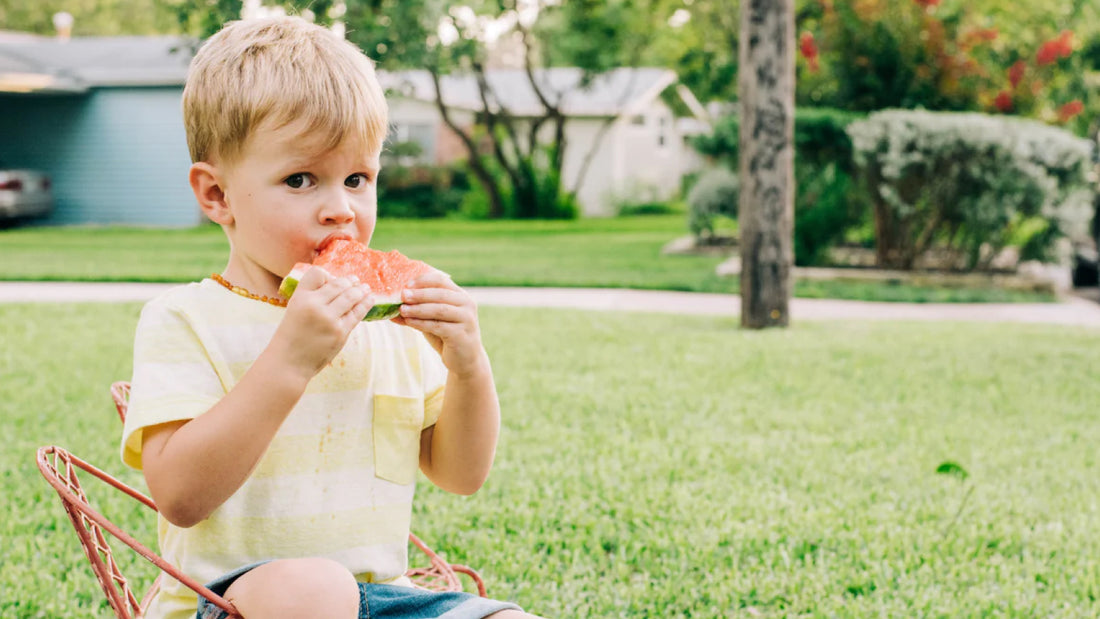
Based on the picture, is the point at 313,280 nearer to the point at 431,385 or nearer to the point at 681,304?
the point at 431,385

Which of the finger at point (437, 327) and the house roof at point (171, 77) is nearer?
the finger at point (437, 327)

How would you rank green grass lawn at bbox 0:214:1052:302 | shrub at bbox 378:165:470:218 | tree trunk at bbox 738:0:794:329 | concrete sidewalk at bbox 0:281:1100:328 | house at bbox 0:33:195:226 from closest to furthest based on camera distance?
tree trunk at bbox 738:0:794:329, concrete sidewalk at bbox 0:281:1100:328, green grass lawn at bbox 0:214:1052:302, house at bbox 0:33:195:226, shrub at bbox 378:165:470:218

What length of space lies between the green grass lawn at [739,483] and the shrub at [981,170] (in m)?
4.56

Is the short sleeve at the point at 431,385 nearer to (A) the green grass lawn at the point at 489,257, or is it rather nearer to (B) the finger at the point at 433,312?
(B) the finger at the point at 433,312

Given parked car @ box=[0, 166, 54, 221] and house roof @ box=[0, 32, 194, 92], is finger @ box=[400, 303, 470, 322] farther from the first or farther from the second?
parked car @ box=[0, 166, 54, 221]

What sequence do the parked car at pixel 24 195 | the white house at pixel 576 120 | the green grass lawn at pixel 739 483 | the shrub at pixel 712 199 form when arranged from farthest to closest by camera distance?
1. the white house at pixel 576 120
2. the parked car at pixel 24 195
3. the shrub at pixel 712 199
4. the green grass lawn at pixel 739 483

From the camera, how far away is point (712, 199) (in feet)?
51.4

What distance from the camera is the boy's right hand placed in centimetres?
165

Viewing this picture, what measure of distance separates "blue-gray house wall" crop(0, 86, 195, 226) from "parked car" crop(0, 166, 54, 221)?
651mm

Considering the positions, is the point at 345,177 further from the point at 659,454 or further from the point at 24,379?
the point at 24,379

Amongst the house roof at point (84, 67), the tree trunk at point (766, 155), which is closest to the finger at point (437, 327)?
the tree trunk at point (766, 155)

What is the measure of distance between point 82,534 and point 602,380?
4.54 m

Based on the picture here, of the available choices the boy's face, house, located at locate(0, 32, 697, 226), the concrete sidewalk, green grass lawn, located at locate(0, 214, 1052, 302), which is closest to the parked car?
green grass lawn, located at locate(0, 214, 1052, 302)

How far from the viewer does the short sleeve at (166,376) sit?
5.86 feet
